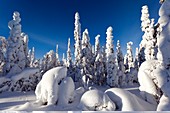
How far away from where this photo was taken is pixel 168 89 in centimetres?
957

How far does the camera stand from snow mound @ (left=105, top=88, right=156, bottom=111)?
10.2 metres

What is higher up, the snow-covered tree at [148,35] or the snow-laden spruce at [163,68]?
the snow-covered tree at [148,35]

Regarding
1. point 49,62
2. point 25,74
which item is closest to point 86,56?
point 49,62

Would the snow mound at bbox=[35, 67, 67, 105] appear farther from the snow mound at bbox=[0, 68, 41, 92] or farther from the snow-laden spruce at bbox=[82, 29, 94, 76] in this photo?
the snow-laden spruce at bbox=[82, 29, 94, 76]

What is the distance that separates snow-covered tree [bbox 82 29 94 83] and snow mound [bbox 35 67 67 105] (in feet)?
79.4

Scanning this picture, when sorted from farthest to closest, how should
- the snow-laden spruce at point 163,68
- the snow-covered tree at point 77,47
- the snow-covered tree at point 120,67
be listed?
1. the snow-covered tree at point 77,47
2. the snow-covered tree at point 120,67
3. the snow-laden spruce at point 163,68

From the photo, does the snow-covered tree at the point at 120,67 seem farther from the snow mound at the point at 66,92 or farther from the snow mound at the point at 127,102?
the snow mound at the point at 127,102

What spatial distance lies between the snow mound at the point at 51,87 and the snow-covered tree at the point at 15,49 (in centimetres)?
1097

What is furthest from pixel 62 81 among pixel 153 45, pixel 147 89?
pixel 153 45

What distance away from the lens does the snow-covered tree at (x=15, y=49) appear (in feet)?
78.5

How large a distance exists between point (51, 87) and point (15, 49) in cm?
1271

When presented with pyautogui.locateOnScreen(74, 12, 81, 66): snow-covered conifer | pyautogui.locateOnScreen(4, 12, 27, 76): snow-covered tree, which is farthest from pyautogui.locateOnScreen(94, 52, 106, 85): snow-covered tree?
pyautogui.locateOnScreen(4, 12, 27, 76): snow-covered tree

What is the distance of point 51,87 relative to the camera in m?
13.2

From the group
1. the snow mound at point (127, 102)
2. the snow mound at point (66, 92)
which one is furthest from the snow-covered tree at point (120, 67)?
the snow mound at point (127, 102)
